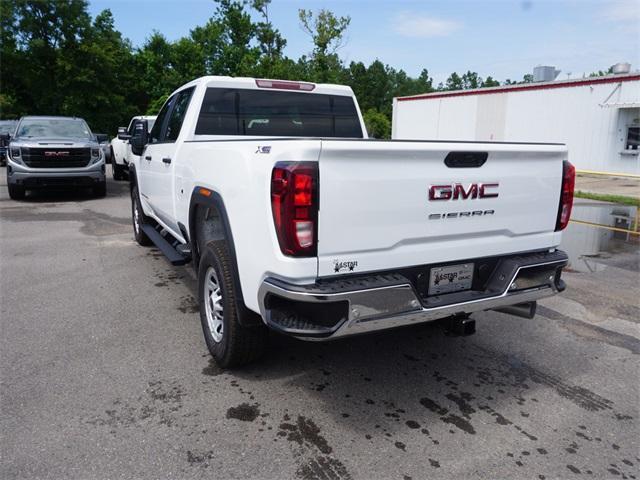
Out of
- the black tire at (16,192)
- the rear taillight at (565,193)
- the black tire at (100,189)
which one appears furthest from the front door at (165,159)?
the black tire at (16,192)

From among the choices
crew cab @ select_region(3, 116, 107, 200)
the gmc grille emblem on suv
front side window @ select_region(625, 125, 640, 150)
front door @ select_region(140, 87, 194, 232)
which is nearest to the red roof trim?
front side window @ select_region(625, 125, 640, 150)

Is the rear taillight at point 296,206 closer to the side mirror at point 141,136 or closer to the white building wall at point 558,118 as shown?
the side mirror at point 141,136

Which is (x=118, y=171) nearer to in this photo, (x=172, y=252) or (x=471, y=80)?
(x=172, y=252)

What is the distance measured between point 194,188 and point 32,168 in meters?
9.42

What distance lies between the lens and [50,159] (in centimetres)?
1170

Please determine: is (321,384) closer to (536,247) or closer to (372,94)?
(536,247)

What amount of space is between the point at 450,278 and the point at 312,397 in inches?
46.1

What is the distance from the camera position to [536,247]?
11.8ft

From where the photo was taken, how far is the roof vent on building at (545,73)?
33.3m

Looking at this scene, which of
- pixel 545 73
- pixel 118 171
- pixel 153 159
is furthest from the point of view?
pixel 545 73

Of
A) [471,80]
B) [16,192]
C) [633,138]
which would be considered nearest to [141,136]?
[16,192]

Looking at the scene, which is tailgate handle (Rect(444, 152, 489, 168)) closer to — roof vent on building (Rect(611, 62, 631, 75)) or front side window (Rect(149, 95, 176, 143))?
front side window (Rect(149, 95, 176, 143))

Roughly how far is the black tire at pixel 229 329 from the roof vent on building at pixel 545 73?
1382 inches

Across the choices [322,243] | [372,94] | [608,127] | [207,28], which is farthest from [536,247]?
[372,94]
